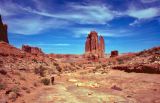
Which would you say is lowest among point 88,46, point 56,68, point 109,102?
point 109,102

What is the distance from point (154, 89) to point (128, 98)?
3.31 meters

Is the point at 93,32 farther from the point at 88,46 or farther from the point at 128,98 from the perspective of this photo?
the point at 128,98

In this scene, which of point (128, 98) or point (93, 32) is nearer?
point (128, 98)

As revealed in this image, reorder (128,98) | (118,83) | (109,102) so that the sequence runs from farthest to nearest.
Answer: (118,83) → (128,98) → (109,102)

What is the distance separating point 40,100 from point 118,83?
935cm

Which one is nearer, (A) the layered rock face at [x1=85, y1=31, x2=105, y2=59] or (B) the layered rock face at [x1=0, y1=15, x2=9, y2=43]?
(B) the layered rock face at [x1=0, y1=15, x2=9, y2=43]

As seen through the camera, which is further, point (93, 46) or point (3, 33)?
point (93, 46)

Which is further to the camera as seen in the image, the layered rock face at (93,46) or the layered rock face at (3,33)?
the layered rock face at (93,46)

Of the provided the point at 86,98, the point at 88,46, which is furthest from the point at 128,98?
the point at 88,46

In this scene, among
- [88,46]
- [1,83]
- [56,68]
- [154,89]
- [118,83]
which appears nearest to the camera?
[154,89]

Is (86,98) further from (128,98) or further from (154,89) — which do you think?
(154,89)

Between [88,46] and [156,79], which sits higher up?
[88,46]

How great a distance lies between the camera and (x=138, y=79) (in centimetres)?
2411

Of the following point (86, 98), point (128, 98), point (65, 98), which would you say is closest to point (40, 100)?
point (65, 98)
